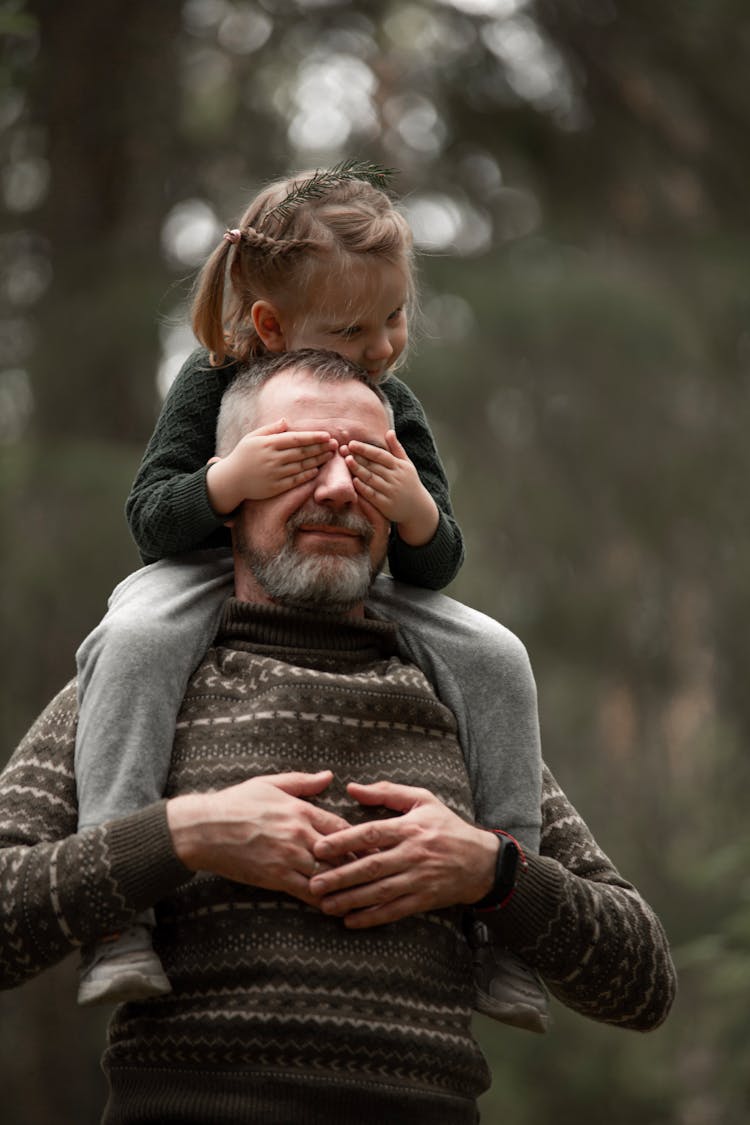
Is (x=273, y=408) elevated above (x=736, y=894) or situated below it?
above

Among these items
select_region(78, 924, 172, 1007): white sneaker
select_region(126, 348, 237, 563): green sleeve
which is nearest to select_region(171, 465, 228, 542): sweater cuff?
select_region(126, 348, 237, 563): green sleeve

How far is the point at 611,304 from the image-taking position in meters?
7.82

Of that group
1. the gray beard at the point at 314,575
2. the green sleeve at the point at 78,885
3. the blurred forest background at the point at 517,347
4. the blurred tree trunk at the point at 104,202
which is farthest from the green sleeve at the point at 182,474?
the blurred tree trunk at the point at 104,202

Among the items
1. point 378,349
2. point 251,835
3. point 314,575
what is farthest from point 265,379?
point 251,835

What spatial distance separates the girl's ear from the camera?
2721 millimetres

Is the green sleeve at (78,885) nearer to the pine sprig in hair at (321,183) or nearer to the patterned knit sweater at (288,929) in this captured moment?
the patterned knit sweater at (288,929)

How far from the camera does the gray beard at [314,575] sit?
7.91ft

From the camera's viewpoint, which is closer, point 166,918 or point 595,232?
point 166,918

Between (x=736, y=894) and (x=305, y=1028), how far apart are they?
19.2ft

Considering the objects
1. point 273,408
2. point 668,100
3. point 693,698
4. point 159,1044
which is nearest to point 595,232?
point 668,100

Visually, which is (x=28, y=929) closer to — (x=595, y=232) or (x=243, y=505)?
(x=243, y=505)

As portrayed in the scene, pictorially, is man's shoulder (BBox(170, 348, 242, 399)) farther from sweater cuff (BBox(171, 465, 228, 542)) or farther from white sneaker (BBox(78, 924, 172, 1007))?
white sneaker (BBox(78, 924, 172, 1007))

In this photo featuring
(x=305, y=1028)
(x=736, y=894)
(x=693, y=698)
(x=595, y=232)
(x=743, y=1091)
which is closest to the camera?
(x=305, y=1028)

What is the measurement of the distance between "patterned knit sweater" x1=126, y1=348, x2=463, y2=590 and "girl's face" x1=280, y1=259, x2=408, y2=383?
3.5 inches
